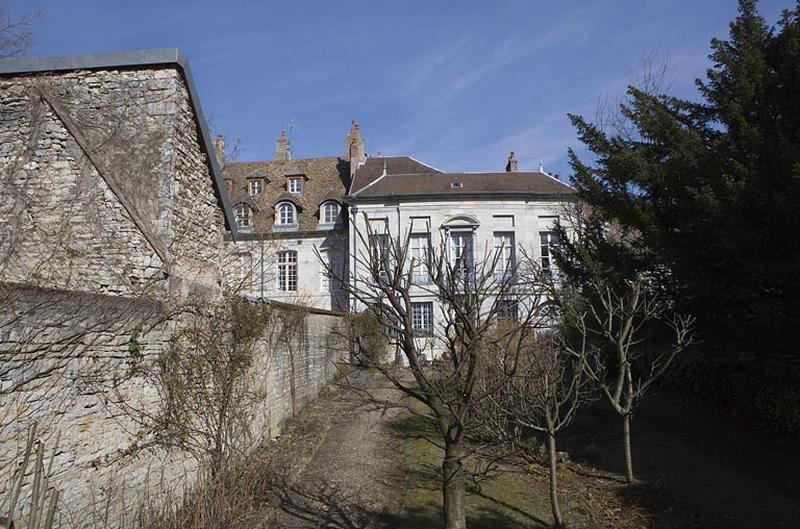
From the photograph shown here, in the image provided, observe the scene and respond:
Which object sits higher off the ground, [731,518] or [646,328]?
[646,328]

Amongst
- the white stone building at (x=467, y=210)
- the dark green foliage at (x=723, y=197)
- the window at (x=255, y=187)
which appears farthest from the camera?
the window at (x=255, y=187)

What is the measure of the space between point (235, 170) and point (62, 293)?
31.7 m

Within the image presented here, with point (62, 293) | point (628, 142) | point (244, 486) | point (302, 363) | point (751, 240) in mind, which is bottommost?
point (244, 486)

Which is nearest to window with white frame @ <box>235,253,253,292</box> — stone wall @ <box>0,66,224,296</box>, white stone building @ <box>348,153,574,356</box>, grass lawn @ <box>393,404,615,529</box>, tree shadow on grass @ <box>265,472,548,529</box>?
stone wall @ <box>0,66,224,296</box>

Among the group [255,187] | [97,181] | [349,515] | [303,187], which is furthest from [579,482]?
[255,187]

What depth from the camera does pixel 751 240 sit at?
898 cm

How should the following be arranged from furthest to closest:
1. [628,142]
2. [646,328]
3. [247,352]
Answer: [628,142]
[646,328]
[247,352]

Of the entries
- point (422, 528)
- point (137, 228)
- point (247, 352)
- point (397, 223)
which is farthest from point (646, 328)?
point (397, 223)

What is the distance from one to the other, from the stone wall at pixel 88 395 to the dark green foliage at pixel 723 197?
A: 7.29 meters

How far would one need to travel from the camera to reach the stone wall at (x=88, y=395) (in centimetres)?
479

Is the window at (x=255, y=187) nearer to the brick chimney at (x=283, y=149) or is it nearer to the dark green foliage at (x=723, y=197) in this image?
the brick chimney at (x=283, y=149)

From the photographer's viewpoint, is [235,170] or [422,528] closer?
[422,528]

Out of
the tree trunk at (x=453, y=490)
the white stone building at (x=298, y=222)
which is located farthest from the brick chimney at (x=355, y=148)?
the tree trunk at (x=453, y=490)

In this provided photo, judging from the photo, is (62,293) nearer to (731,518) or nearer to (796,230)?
(731,518)
